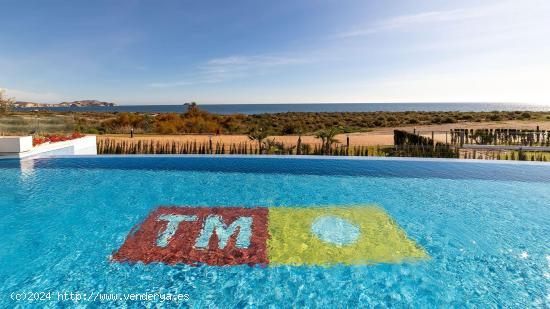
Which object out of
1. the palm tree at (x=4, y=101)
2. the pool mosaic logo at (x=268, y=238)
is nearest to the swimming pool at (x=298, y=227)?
the pool mosaic logo at (x=268, y=238)

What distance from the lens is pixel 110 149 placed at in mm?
12258

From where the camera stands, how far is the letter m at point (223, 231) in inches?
193

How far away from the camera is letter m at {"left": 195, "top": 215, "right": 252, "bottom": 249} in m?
4.90

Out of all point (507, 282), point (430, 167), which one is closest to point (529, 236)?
point (507, 282)

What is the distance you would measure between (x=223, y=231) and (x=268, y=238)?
78 centimetres

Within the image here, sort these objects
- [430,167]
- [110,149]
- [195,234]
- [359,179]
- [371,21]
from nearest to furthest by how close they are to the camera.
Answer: [195,234]
[359,179]
[430,167]
[110,149]
[371,21]

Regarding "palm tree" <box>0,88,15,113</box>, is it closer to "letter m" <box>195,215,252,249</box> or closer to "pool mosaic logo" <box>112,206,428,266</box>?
"pool mosaic logo" <box>112,206,428,266</box>

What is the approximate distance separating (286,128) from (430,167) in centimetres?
1707

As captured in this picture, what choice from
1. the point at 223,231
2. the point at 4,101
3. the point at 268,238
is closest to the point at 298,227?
the point at 268,238

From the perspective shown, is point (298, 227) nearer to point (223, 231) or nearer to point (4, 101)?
point (223, 231)

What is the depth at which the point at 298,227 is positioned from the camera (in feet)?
18.3

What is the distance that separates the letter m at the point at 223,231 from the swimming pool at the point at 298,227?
0.11 meters

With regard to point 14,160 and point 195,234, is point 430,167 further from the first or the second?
point 14,160

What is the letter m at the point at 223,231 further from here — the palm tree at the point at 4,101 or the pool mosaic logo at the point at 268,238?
the palm tree at the point at 4,101
